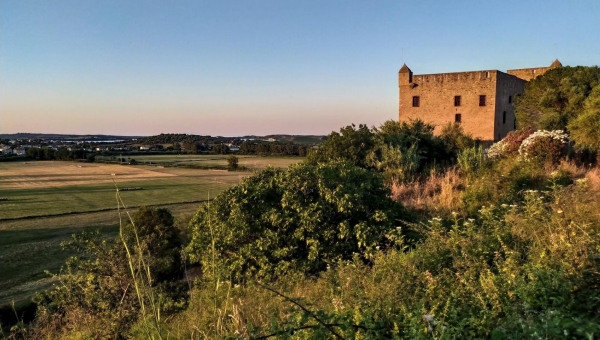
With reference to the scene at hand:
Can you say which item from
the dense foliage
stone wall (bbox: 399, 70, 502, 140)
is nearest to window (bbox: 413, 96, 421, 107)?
stone wall (bbox: 399, 70, 502, 140)

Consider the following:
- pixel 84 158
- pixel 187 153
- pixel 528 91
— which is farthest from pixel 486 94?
pixel 84 158

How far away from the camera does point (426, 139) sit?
15.1m

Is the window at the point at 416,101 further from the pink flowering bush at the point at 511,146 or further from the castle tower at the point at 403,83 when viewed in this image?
the pink flowering bush at the point at 511,146

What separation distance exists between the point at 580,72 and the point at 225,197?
1574 centimetres

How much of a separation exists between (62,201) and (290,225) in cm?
4209

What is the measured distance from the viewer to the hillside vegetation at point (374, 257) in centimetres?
283

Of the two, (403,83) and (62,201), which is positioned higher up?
(403,83)

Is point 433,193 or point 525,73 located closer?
point 433,193

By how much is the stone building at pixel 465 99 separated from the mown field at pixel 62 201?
1271 cm

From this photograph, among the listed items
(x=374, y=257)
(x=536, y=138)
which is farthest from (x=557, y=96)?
(x=374, y=257)

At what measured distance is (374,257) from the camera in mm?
5883

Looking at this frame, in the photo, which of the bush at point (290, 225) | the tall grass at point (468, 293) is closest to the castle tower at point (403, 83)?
the bush at point (290, 225)

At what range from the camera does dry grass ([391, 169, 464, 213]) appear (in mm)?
9180

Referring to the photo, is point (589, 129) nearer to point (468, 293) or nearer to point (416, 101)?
point (468, 293)
